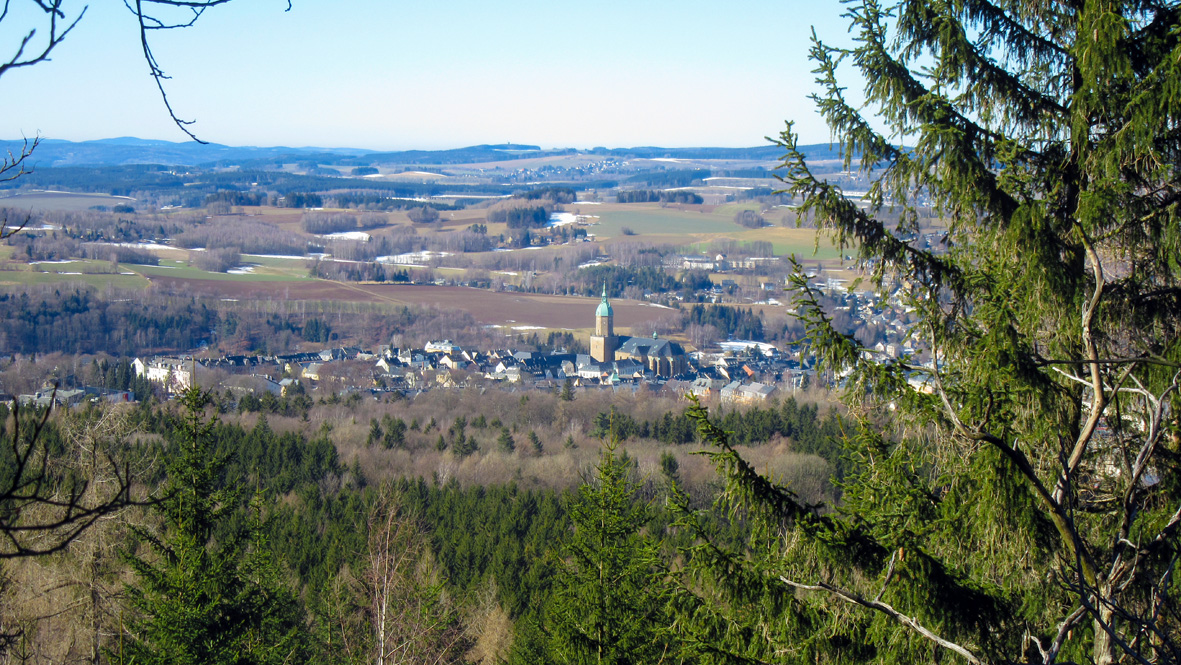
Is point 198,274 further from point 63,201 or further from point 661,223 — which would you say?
point 661,223

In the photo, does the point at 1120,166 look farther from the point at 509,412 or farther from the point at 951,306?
the point at 509,412

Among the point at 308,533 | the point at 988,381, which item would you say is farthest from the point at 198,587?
the point at 308,533

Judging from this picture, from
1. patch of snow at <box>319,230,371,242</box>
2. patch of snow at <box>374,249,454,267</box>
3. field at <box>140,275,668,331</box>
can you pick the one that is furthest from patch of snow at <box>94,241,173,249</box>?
patch of snow at <box>374,249,454,267</box>

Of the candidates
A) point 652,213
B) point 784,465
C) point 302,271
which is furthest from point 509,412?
point 652,213

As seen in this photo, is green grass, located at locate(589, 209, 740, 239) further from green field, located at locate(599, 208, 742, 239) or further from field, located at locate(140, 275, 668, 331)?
field, located at locate(140, 275, 668, 331)

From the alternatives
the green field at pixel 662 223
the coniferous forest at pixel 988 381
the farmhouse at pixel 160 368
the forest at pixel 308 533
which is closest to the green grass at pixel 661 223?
the green field at pixel 662 223

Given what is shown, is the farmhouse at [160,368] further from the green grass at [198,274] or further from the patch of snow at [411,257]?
the patch of snow at [411,257]
